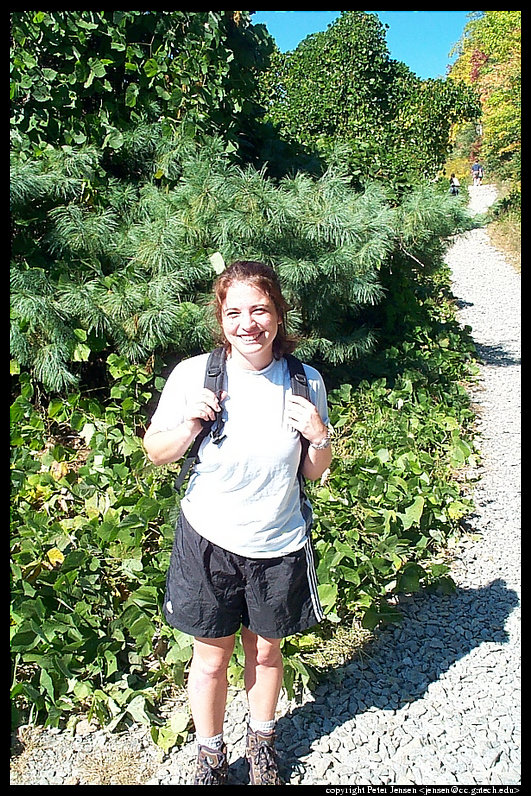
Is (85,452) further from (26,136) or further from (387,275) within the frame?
(387,275)

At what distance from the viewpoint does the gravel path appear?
7.69 ft

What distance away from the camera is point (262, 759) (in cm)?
224

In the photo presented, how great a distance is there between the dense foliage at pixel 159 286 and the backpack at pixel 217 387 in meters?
0.98

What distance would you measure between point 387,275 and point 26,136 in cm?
295

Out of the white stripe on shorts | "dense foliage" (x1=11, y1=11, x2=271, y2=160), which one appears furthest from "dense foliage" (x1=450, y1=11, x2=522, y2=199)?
the white stripe on shorts

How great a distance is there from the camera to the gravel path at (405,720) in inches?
92.3

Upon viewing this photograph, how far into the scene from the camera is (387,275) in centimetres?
596

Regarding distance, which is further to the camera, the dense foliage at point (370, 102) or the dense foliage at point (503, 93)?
the dense foliage at point (503, 93)

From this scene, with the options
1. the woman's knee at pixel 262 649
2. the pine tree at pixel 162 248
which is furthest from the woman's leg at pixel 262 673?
the pine tree at pixel 162 248

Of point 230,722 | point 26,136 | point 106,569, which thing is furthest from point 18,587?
point 26,136

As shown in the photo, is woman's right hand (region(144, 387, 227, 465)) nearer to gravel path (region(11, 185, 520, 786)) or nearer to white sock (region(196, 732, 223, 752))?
white sock (region(196, 732, 223, 752))

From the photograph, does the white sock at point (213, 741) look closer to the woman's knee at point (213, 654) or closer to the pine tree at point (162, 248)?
the woman's knee at point (213, 654)

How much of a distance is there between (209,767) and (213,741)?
0.08 metres
